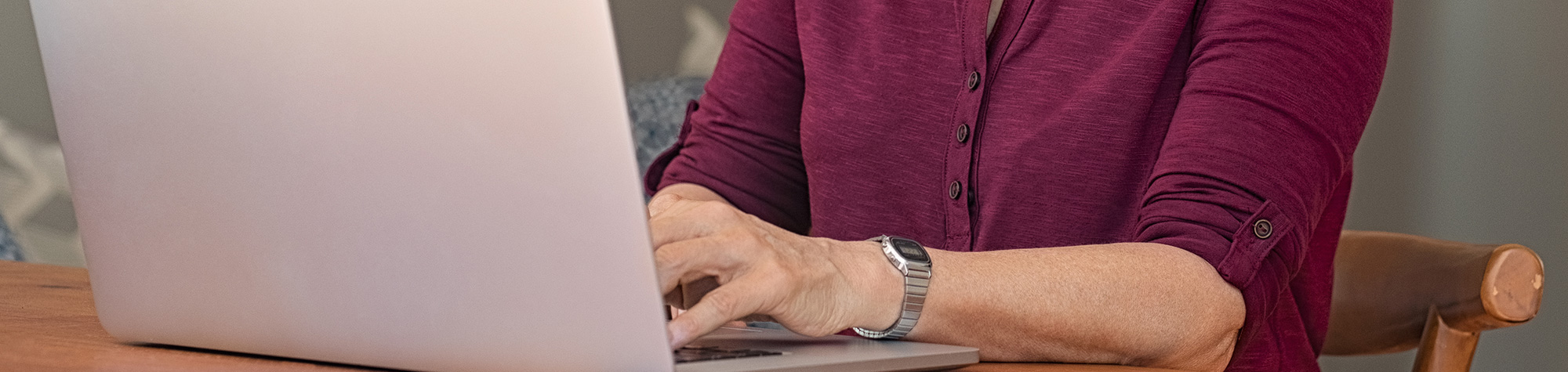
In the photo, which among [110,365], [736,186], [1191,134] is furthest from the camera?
[736,186]

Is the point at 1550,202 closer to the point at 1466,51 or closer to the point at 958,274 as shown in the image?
the point at 1466,51

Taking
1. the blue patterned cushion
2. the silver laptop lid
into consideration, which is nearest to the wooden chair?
the silver laptop lid

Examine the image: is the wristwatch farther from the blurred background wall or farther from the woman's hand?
the blurred background wall

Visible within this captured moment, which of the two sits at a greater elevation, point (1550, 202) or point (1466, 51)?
point (1466, 51)

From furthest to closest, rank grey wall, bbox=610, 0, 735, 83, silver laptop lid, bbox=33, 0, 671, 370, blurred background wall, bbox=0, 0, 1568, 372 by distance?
grey wall, bbox=610, 0, 735, 83, blurred background wall, bbox=0, 0, 1568, 372, silver laptop lid, bbox=33, 0, 671, 370

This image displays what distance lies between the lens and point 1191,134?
77 centimetres

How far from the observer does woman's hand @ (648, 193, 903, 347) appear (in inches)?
20.6

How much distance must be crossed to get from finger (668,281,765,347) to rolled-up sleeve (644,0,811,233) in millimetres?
667

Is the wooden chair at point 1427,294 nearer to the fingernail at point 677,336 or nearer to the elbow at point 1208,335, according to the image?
the elbow at point 1208,335

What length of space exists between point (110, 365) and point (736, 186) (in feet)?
2.52

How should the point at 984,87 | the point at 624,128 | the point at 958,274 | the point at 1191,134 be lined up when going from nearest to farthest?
1. the point at 624,128
2. the point at 958,274
3. the point at 1191,134
4. the point at 984,87

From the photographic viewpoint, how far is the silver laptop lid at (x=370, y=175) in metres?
0.38

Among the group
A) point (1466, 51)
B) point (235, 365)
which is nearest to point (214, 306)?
point (235, 365)

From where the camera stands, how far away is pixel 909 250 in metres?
0.62
